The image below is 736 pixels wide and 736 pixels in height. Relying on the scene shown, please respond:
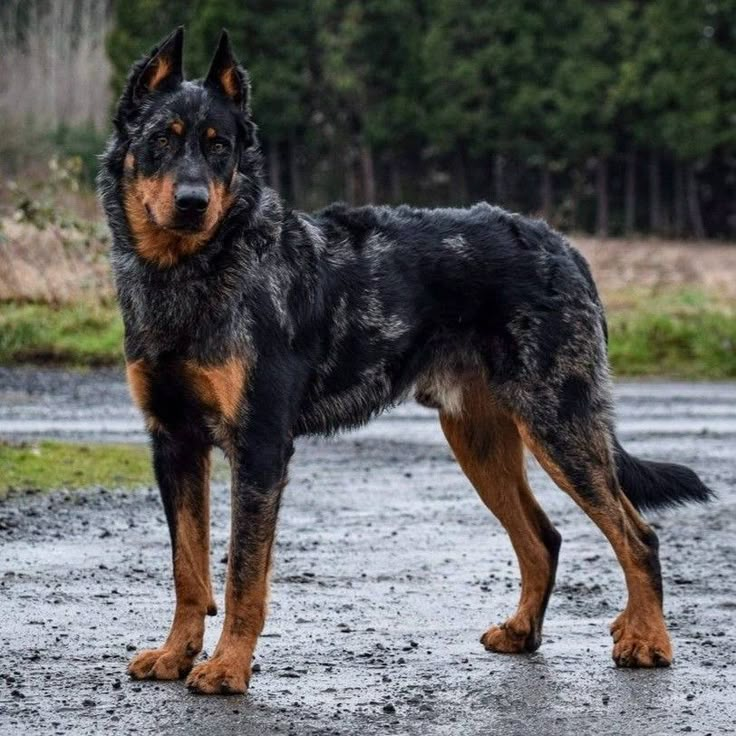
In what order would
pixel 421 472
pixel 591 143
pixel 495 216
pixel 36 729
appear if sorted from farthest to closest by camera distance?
1. pixel 591 143
2. pixel 421 472
3. pixel 495 216
4. pixel 36 729

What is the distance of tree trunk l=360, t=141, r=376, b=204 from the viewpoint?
57.5 meters

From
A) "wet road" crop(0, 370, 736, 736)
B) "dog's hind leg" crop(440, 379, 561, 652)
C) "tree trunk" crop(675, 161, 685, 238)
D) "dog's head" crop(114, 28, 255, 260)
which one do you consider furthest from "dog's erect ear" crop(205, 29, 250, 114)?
"tree trunk" crop(675, 161, 685, 238)

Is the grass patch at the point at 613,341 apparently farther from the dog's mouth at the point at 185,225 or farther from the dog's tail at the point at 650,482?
the dog's mouth at the point at 185,225

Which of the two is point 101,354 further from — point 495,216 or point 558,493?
point 495,216

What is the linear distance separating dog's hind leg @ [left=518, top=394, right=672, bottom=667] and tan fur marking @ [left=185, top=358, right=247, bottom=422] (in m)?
1.44

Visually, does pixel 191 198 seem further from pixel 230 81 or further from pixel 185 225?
pixel 230 81

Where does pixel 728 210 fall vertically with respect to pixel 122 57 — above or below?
below

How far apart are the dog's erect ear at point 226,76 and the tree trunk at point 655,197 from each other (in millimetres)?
49868

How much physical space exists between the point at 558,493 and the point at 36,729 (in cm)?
703

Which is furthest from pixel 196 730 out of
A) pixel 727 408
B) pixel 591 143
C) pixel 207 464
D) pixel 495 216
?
pixel 591 143

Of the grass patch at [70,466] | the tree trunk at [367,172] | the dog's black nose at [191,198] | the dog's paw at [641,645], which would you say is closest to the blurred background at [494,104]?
the tree trunk at [367,172]

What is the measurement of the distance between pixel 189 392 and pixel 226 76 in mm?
1354

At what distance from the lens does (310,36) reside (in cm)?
5603

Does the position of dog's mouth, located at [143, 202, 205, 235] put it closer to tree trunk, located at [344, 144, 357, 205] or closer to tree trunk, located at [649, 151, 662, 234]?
tree trunk, located at [649, 151, 662, 234]
